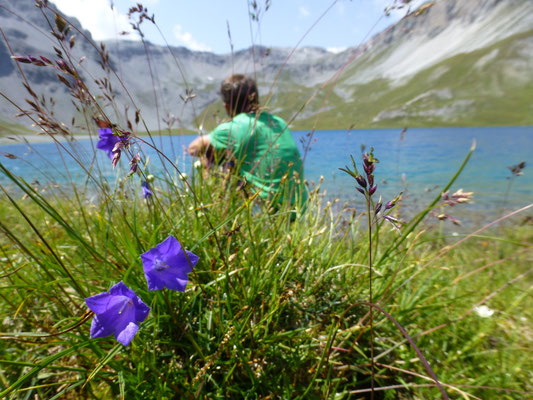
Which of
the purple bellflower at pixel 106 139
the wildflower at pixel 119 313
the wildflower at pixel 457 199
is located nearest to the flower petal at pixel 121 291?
the wildflower at pixel 119 313

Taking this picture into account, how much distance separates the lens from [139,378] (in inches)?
39.6

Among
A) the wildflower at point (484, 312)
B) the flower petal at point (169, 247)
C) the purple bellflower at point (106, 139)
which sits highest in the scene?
the purple bellflower at point (106, 139)

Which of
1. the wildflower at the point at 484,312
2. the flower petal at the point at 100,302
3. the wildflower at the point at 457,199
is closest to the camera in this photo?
the flower petal at the point at 100,302

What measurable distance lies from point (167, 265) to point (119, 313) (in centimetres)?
19

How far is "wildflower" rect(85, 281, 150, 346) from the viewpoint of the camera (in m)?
0.78

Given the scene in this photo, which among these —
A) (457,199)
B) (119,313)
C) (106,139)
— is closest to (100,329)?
(119,313)

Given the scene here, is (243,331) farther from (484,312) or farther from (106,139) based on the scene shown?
(484,312)

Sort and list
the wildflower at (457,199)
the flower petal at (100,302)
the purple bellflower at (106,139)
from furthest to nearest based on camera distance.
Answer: the purple bellflower at (106,139) < the wildflower at (457,199) < the flower petal at (100,302)

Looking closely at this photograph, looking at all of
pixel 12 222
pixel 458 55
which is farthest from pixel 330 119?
pixel 12 222

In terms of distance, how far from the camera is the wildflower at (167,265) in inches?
31.9

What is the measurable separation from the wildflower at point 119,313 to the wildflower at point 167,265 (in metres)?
A: 0.07

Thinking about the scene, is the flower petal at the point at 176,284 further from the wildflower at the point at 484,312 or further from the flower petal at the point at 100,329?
the wildflower at the point at 484,312

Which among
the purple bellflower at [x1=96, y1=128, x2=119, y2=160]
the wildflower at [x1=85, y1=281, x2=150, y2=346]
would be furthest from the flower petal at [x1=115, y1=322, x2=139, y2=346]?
the purple bellflower at [x1=96, y1=128, x2=119, y2=160]

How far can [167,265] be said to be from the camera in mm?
849
